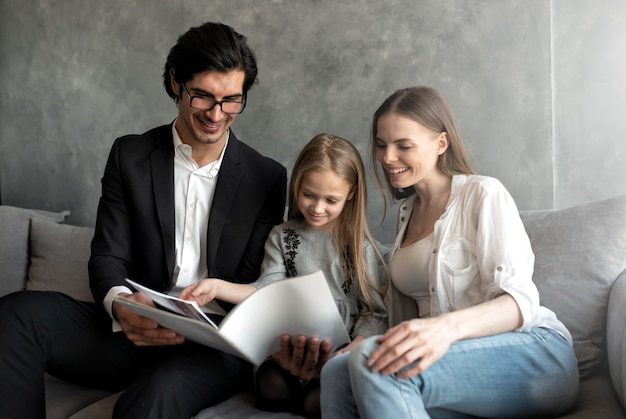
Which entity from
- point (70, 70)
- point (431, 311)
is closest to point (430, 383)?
point (431, 311)

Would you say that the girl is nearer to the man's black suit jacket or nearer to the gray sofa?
the man's black suit jacket

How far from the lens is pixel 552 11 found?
7.18 ft

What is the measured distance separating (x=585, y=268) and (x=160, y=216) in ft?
3.83

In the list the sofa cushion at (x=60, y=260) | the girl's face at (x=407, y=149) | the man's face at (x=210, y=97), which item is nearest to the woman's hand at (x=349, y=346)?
the girl's face at (x=407, y=149)

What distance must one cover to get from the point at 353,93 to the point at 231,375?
114 cm

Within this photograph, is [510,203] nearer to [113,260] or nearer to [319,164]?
[319,164]

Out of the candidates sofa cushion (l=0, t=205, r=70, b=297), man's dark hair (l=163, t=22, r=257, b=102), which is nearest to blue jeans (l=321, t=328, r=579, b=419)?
man's dark hair (l=163, t=22, r=257, b=102)

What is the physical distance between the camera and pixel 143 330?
1.64m

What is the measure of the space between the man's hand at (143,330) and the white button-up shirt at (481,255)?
646 millimetres

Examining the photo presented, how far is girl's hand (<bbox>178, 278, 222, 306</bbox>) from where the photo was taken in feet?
5.52

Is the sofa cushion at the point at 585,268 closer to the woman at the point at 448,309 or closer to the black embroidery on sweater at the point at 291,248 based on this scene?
the woman at the point at 448,309

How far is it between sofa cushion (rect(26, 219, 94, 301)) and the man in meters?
0.51

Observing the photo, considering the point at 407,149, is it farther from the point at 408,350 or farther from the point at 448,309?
the point at 408,350

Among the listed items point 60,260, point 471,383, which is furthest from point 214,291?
point 60,260
